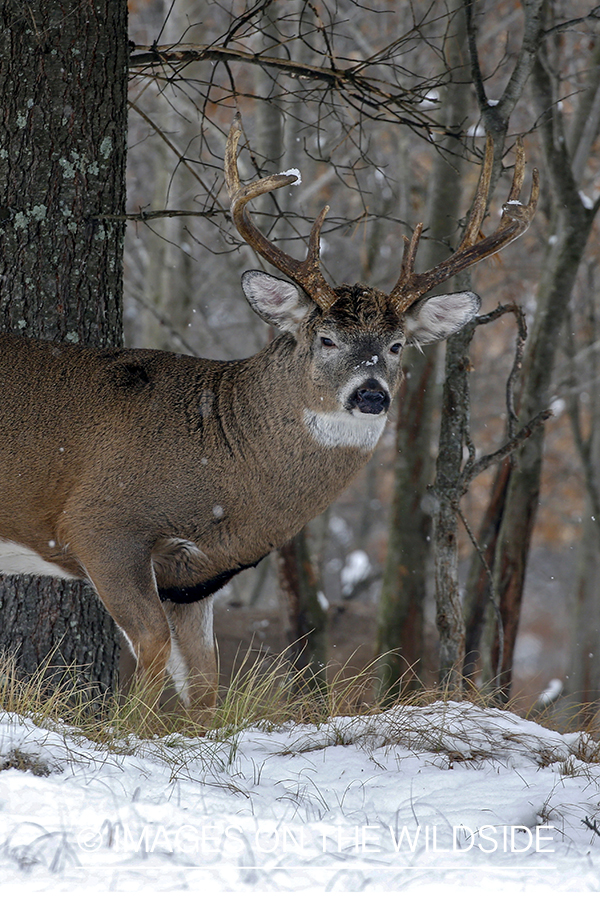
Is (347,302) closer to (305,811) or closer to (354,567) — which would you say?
(305,811)

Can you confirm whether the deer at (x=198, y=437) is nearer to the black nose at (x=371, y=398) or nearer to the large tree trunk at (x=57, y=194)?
the black nose at (x=371, y=398)

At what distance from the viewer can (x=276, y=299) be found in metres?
5.10

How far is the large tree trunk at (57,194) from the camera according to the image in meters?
5.37

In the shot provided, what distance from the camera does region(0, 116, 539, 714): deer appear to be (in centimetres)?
468

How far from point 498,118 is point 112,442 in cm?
313

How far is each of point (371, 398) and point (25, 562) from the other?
195 cm

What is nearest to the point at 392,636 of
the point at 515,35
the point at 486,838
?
the point at 486,838

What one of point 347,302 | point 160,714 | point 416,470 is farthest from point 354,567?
point 160,714

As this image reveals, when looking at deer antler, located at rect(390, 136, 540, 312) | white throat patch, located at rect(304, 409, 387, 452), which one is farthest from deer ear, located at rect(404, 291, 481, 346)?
white throat patch, located at rect(304, 409, 387, 452)

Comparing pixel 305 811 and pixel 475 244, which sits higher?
pixel 475 244

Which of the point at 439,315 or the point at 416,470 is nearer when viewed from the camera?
the point at 439,315

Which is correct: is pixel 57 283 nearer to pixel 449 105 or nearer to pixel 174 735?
pixel 174 735

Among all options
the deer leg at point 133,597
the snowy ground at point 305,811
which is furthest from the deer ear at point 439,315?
the snowy ground at point 305,811

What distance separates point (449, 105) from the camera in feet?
28.9
